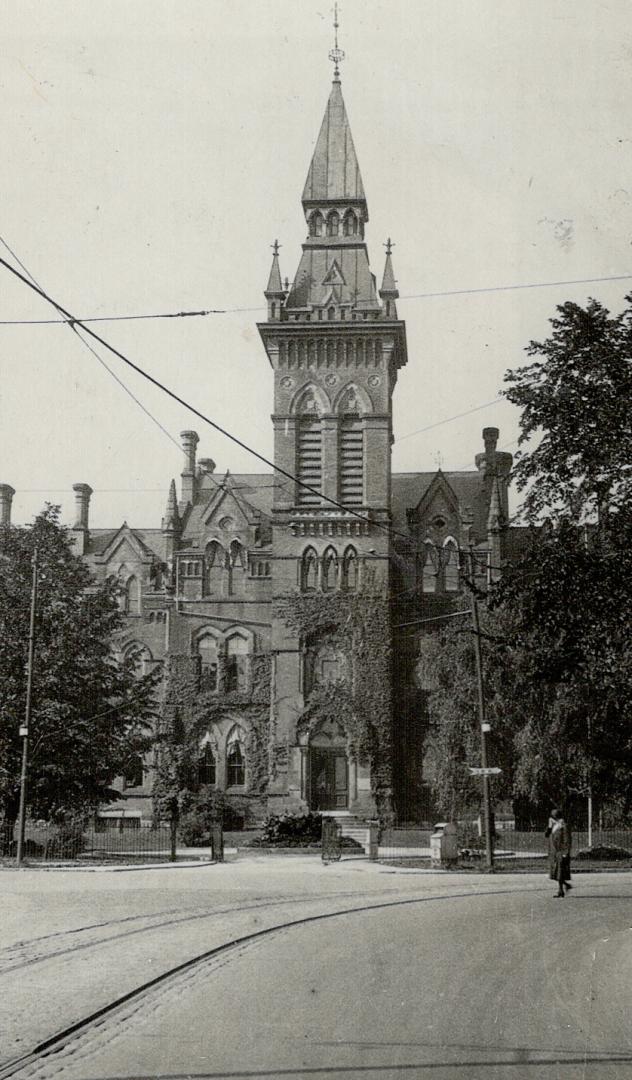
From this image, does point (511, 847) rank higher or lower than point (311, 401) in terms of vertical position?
lower

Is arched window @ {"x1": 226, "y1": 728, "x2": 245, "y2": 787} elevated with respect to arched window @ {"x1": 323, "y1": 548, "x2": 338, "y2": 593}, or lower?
lower

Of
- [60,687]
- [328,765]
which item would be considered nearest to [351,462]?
[328,765]

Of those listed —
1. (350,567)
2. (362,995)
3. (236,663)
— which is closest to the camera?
(362,995)

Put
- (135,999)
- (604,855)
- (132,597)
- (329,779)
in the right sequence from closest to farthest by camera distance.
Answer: (135,999) → (604,855) → (329,779) → (132,597)

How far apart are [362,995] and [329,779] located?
33510 mm

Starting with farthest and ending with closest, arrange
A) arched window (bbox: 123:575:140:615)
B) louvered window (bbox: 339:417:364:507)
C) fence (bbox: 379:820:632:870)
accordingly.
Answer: arched window (bbox: 123:575:140:615), louvered window (bbox: 339:417:364:507), fence (bbox: 379:820:632:870)

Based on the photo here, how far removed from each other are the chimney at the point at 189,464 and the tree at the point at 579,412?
115ft

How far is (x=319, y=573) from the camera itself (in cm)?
4416

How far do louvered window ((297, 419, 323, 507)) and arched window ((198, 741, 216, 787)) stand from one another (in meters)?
10.5

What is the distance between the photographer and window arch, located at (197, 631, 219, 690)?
47188mm

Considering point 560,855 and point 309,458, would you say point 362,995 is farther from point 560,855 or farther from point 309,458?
point 309,458

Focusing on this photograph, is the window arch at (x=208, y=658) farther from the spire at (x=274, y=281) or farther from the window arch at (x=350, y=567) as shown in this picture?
the spire at (x=274, y=281)

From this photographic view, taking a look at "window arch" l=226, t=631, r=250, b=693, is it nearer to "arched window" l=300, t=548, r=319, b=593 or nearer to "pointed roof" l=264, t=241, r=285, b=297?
"arched window" l=300, t=548, r=319, b=593

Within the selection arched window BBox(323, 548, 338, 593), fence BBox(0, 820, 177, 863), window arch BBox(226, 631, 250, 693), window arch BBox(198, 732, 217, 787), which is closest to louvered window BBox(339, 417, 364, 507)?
arched window BBox(323, 548, 338, 593)
